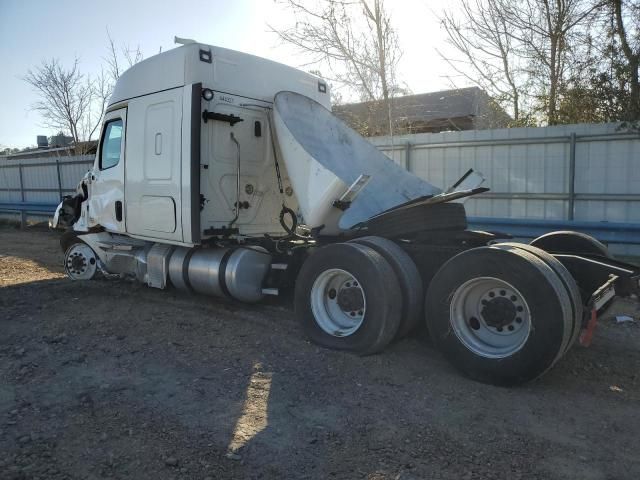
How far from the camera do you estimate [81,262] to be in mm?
8305

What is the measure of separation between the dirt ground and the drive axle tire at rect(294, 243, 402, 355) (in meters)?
0.18

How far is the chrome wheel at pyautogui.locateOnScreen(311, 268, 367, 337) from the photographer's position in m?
5.02

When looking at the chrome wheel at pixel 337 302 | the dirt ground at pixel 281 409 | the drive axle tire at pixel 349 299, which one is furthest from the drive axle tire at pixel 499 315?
the chrome wheel at pixel 337 302

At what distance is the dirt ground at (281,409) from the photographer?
3047 millimetres

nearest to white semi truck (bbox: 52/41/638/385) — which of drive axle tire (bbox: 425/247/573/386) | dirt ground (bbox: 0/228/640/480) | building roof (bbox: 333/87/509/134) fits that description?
drive axle tire (bbox: 425/247/573/386)

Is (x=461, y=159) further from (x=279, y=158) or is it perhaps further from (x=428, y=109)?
(x=428, y=109)

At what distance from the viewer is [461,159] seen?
10.8m

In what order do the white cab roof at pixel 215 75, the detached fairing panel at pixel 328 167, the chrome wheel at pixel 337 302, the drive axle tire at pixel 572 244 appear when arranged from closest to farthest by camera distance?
the chrome wheel at pixel 337 302 < the drive axle tire at pixel 572 244 < the detached fairing panel at pixel 328 167 < the white cab roof at pixel 215 75

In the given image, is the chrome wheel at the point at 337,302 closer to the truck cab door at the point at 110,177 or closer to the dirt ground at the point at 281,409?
the dirt ground at the point at 281,409

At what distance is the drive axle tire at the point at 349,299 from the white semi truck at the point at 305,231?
0.01m

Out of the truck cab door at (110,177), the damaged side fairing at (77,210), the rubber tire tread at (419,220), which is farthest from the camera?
the damaged side fairing at (77,210)

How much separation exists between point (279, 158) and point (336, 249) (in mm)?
2370

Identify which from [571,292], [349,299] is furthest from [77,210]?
[571,292]

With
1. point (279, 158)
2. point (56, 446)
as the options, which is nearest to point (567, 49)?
point (279, 158)
